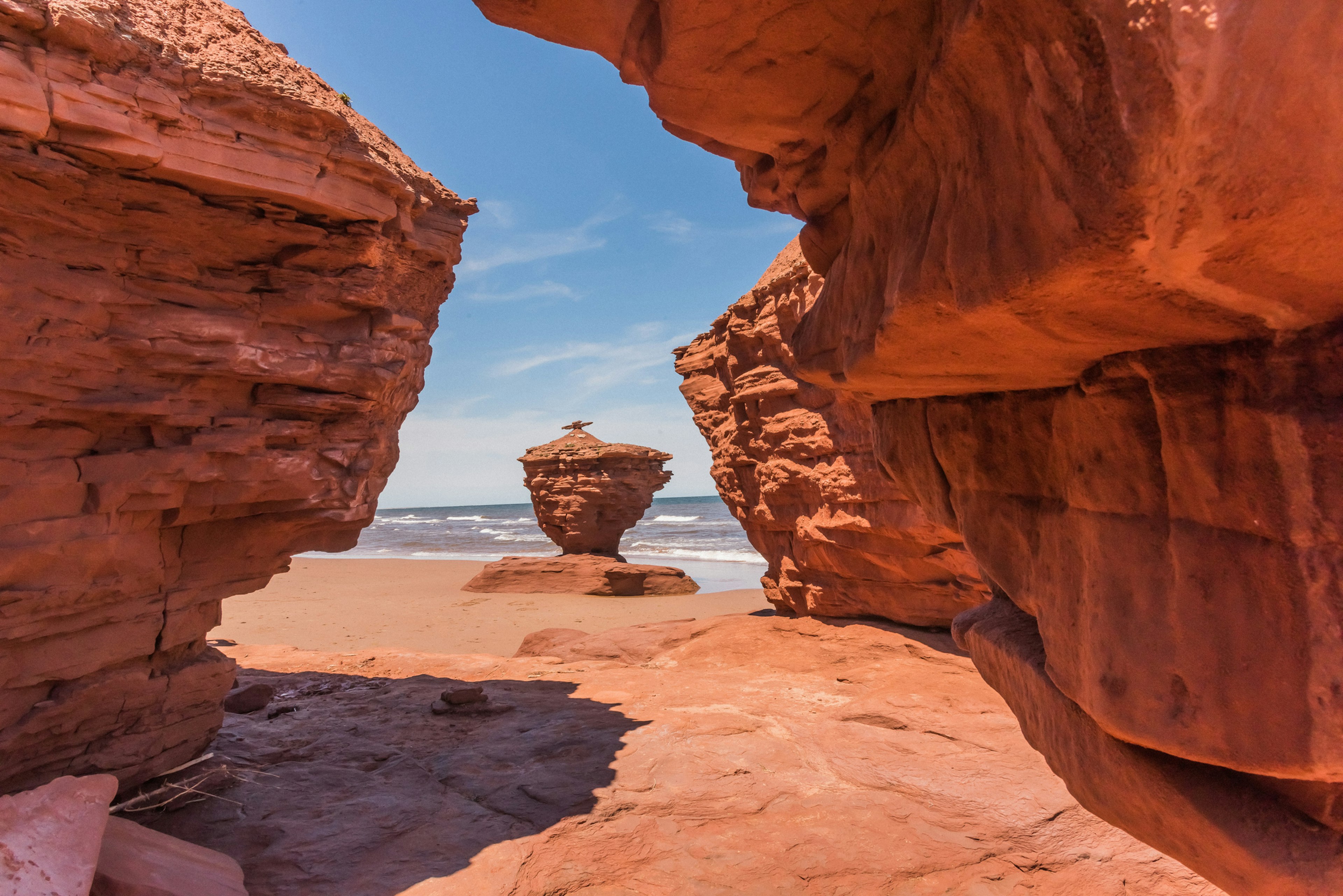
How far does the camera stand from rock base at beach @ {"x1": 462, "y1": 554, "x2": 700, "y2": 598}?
18.0 metres

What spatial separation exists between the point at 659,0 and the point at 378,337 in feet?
12.1

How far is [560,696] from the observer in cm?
694

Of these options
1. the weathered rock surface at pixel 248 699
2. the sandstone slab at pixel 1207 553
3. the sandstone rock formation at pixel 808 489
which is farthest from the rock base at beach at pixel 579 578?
the sandstone slab at pixel 1207 553

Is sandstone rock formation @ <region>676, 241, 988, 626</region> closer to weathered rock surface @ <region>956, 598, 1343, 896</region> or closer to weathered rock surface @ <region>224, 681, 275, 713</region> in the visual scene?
weathered rock surface @ <region>956, 598, 1343, 896</region>

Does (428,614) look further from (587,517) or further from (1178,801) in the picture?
(1178,801)

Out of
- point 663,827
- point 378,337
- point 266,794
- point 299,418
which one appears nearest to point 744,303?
point 378,337

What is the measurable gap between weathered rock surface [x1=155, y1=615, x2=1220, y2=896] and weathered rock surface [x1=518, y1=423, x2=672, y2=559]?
39.0 feet

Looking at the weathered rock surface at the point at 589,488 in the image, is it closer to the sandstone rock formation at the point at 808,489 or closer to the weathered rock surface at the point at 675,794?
the sandstone rock formation at the point at 808,489

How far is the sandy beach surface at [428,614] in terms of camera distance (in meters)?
12.4

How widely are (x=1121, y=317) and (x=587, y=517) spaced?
1863cm

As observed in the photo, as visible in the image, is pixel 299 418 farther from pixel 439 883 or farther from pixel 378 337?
pixel 439 883

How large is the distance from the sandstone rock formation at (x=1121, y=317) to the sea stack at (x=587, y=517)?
53.5 ft

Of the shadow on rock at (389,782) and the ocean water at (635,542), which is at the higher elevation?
the shadow on rock at (389,782)

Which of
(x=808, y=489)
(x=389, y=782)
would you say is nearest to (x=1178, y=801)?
(x=389, y=782)
